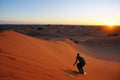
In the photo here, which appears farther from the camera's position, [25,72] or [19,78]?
[25,72]

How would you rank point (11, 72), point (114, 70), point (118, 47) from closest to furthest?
point (11, 72)
point (114, 70)
point (118, 47)

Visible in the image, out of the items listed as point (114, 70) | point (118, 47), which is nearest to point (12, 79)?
Answer: point (114, 70)

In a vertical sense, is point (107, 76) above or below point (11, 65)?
below

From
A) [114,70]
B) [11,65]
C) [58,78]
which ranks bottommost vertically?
[114,70]

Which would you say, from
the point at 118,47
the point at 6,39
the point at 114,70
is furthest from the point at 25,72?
the point at 118,47

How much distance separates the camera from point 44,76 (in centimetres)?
870

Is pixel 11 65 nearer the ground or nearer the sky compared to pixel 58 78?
nearer the sky

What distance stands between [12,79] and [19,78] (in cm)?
32

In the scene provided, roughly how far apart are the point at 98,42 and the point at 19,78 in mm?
24954

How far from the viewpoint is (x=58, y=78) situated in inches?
360

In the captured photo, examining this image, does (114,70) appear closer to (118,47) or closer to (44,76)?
(44,76)

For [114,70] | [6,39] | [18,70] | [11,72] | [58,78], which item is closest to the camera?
[11,72]

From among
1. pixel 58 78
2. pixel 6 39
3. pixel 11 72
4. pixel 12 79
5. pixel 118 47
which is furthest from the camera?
pixel 118 47

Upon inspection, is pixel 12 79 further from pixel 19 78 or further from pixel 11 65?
pixel 11 65
